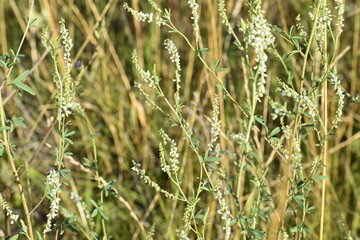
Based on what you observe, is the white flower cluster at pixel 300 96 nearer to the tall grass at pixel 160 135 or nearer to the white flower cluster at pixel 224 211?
the white flower cluster at pixel 224 211

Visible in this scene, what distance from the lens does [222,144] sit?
2.30m

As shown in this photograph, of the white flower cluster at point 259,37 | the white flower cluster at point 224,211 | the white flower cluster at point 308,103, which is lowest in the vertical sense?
the white flower cluster at point 224,211

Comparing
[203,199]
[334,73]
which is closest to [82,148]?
[203,199]

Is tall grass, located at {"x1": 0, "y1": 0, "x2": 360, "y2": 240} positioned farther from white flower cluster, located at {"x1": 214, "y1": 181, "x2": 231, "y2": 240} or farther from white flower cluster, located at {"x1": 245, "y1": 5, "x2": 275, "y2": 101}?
white flower cluster, located at {"x1": 245, "y1": 5, "x2": 275, "y2": 101}

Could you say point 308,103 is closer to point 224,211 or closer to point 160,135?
point 224,211

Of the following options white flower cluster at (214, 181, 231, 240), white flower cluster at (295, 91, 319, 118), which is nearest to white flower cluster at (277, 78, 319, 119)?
white flower cluster at (295, 91, 319, 118)

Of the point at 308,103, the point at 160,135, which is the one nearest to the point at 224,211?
the point at 308,103

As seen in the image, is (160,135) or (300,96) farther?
(160,135)

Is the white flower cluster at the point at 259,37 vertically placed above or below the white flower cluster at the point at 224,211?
above

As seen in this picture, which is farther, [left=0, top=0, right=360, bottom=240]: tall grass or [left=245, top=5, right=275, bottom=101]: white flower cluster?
[left=0, top=0, right=360, bottom=240]: tall grass

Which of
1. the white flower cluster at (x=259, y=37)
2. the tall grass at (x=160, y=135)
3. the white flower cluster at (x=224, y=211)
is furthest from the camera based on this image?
the tall grass at (x=160, y=135)

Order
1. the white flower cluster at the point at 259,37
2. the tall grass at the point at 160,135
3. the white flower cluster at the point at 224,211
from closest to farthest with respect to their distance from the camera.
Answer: the white flower cluster at the point at 259,37 < the white flower cluster at the point at 224,211 < the tall grass at the point at 160,135

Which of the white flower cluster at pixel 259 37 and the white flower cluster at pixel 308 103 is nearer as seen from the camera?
the white flower cluster at pixel 259 37

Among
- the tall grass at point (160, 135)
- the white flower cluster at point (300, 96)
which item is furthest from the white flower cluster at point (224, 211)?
the tall grass at point (160, 135)
